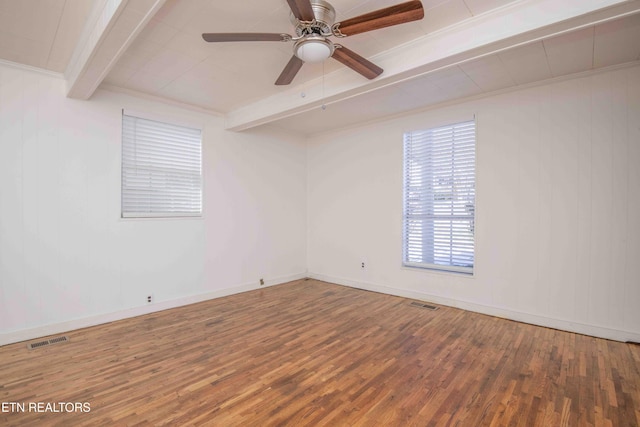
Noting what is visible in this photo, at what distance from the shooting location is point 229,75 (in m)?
3.42

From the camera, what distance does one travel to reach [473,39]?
2441 mm

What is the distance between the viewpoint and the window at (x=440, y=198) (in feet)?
13.6

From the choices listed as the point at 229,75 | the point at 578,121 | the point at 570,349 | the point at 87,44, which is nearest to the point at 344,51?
the point at 229,75

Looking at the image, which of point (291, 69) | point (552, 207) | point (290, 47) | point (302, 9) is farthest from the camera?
point (552, 207)

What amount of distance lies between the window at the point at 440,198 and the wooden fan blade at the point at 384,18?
2.62m

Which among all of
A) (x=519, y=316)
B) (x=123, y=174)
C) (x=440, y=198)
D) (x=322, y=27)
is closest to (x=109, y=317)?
(x=123, y=174)

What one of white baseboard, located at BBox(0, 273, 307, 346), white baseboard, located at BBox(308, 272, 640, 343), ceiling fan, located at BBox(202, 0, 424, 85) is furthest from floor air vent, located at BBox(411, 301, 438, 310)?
ceiling fan, located at BBox(202, 0, 424, 85)

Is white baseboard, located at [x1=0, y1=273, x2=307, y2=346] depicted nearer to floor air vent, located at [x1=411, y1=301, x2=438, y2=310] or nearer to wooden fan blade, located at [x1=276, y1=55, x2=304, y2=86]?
floor air vent, located at [x1=411, y1=301, x2=438, y2=310]

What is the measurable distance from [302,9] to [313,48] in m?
0.35

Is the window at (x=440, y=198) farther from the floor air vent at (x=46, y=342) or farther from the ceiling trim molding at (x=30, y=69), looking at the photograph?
the ceiling trim molding at (x=30, y=69)

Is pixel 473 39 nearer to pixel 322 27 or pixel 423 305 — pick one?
pixel 322 27

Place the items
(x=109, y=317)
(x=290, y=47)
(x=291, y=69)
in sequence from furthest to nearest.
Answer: (x=109, y=317) → (x=290, y=47) → (x=291, y=69)

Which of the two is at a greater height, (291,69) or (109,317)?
(291,69)

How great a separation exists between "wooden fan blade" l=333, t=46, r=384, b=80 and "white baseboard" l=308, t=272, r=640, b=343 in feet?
10.1
